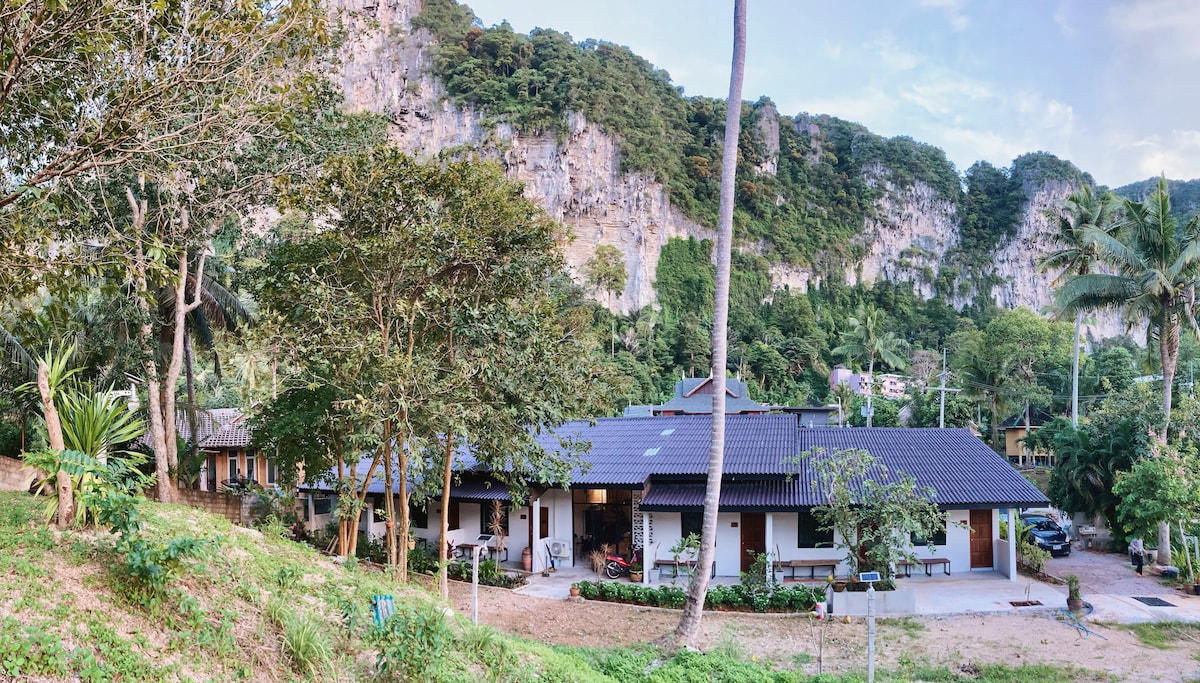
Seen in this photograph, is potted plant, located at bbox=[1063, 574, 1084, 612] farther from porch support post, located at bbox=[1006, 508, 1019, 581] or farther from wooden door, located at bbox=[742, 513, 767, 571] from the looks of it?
wooden door, located at bbox=[742, 513, 767, 571]

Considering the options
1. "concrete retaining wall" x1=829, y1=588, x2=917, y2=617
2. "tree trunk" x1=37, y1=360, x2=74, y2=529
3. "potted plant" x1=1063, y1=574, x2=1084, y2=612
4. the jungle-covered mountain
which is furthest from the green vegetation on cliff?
"tree trunk" x1=37, y1=360, x2=74, y2=529

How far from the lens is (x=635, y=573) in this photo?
1623 centimetres

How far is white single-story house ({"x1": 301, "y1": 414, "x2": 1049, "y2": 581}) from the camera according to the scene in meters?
16.2

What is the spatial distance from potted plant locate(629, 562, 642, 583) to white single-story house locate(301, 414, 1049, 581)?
23 centimetres

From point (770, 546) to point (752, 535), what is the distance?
959 mm

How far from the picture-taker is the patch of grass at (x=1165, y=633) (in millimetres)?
11516

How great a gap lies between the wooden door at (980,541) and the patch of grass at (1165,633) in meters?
4.49

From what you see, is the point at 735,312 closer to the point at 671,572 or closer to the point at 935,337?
the point at 935,337

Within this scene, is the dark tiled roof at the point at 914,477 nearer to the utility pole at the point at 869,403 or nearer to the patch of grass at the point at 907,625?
the patch of grass at the point at 907,625

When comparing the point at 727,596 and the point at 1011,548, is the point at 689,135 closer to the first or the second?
the point at 1011,548

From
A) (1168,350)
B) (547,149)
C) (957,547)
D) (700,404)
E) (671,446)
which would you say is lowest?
(957,547)

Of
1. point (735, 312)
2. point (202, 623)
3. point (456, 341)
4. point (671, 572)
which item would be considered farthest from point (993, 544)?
point (735, 312)

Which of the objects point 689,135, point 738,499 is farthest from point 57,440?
point 689,135

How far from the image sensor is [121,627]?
4691mm
